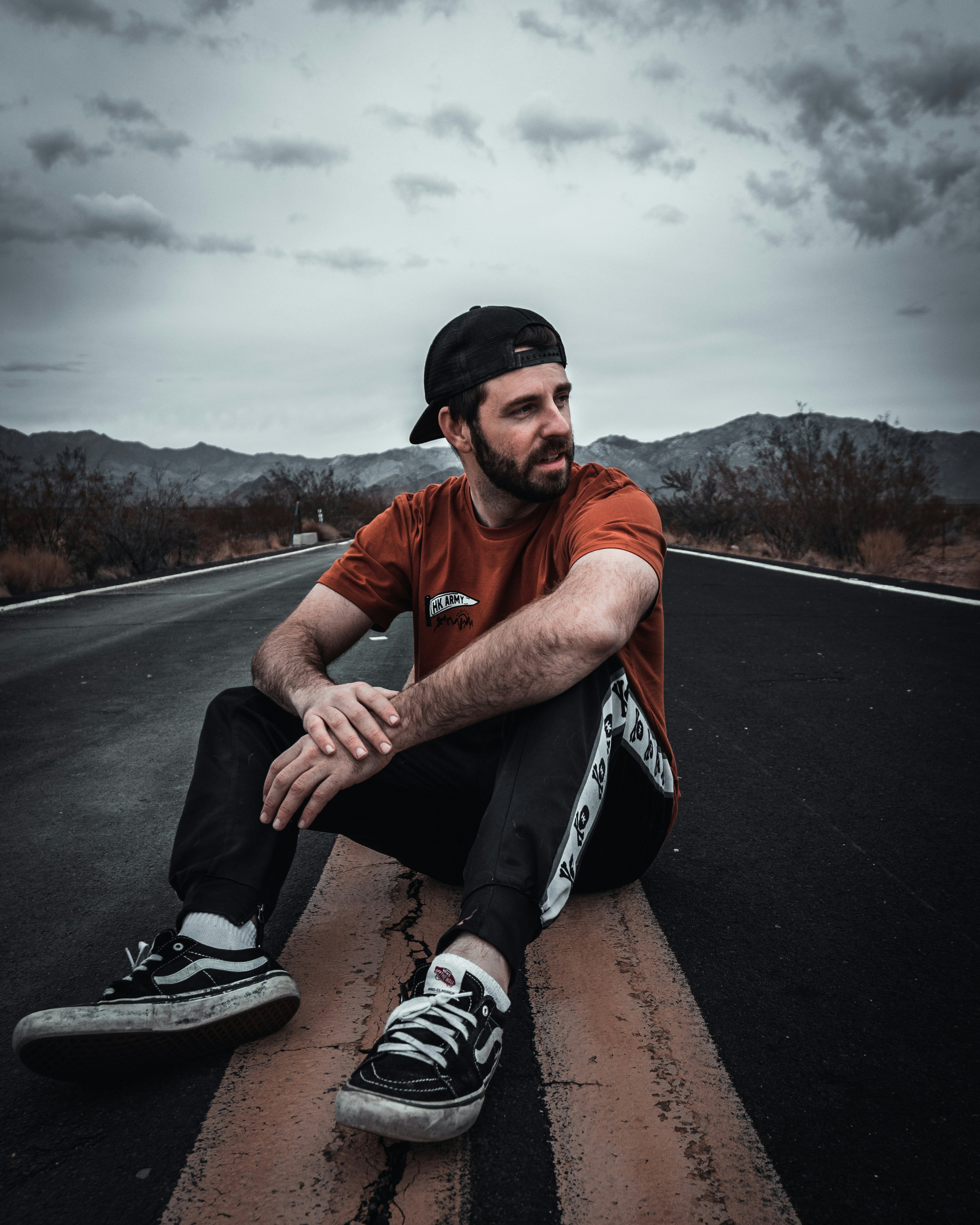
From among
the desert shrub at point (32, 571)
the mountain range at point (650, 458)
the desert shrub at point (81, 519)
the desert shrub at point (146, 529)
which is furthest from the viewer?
the mountain range at point (650, 458)

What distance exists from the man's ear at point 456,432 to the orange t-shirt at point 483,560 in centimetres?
15

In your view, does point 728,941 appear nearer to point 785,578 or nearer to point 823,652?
point 823,652

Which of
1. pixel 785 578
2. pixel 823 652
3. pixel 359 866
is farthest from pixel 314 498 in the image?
pixel 359 866

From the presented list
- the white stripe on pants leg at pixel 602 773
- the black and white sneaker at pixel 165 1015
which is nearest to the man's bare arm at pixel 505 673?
the white stripe on pants leg at pixel 602 773

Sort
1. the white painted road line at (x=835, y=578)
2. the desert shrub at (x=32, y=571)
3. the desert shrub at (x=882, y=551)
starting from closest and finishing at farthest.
Result: the white painted road line at (x=835, y=578) → the desert shrub at (x=32, y=571) → the desert shrub at (x=882, y=551)

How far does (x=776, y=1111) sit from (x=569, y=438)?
1.67 meters

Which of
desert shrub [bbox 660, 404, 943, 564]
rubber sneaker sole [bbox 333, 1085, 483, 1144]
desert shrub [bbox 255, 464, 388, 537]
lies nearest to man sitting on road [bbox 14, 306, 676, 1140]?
rubber sneaker sole [bbox 333, 1085, 483, 1144]

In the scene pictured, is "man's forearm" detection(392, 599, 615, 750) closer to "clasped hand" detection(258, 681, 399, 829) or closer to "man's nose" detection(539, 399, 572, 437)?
"clasped hand" detection(258, 681, 399, 829)

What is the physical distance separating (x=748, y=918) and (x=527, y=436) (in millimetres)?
1426

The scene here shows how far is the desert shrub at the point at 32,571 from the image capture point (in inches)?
497

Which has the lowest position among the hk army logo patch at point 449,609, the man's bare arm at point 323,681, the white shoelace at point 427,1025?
the white shoelace at point 427,1025

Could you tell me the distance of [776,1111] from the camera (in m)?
1.35

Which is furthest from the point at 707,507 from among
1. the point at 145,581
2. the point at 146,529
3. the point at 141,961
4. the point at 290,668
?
the point at 141,961

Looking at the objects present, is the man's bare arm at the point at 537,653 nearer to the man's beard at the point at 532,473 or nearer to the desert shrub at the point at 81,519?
the man's beard at the point at 532,473
